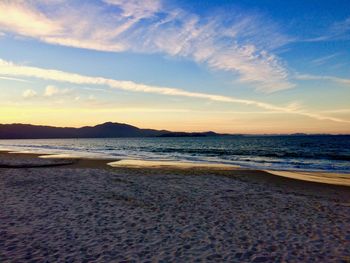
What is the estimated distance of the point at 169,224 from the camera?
33.0 feet

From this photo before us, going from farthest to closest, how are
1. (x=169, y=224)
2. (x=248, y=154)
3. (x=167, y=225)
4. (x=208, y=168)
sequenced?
(x=248, y=154) → (x=208, y=168) → (x=169, y=224) → (x=167, y=225)

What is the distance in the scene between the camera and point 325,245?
8.27 meters

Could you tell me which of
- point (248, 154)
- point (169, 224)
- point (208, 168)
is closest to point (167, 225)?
point (169, 224)

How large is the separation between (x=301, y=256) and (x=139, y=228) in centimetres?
486

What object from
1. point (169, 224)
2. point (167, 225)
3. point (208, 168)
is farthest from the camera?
point (208, 168)

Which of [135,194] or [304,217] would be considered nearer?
[304,217]

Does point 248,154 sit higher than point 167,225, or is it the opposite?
point 248,154

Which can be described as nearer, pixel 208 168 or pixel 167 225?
pixel 167 225

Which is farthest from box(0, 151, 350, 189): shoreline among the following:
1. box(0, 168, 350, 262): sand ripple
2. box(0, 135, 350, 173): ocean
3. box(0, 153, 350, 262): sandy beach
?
box(0, 168, 350, 262): sand ripple

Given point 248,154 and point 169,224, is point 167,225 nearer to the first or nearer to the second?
point 169,224

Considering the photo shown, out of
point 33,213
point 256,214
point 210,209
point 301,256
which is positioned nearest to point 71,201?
point 33,213

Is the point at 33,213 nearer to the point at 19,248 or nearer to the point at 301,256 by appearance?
the point at 19,248

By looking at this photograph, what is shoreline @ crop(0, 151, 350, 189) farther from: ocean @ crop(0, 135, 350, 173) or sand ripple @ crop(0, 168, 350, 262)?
sand ripple @ crop(0, 168, 350, 262)

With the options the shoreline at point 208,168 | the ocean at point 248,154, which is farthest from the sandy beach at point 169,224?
the ocean at point 248,154
